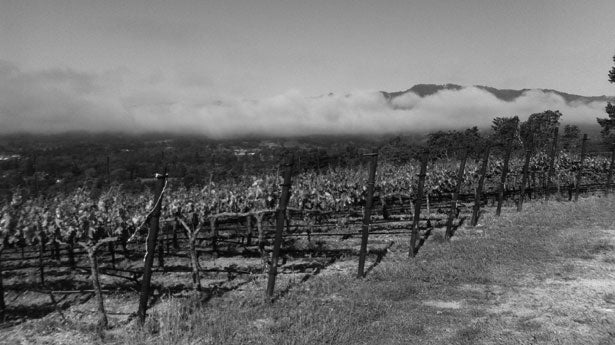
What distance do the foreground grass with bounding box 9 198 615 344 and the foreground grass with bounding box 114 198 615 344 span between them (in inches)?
0.6

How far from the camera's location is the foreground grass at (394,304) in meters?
5.11

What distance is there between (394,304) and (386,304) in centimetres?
15

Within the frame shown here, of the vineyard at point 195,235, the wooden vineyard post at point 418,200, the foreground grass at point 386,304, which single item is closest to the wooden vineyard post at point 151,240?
the vineyard at point 195,235

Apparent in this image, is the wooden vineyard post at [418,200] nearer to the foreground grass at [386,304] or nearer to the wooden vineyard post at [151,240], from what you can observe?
the foreground grass at [386,304]

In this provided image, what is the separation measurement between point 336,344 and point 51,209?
37.5 feet

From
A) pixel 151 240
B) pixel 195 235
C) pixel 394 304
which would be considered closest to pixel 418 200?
pixel 394 304

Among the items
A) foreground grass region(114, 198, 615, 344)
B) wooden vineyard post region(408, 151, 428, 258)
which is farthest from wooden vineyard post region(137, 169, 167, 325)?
wooden vineyard post region(408, 151, 428, 258)

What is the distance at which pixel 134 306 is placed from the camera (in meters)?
7.09

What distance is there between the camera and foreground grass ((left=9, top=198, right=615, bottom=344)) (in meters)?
5.11

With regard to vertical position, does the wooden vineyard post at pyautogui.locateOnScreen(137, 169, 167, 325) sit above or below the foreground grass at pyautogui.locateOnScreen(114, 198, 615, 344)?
above

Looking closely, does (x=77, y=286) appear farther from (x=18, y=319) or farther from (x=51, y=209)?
(x=51, y=209)

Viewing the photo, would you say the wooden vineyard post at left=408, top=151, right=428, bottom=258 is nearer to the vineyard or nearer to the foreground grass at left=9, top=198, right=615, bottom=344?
the vineyard

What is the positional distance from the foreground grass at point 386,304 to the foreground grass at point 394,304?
0.05 ft

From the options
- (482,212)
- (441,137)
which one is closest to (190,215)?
(482,212)
